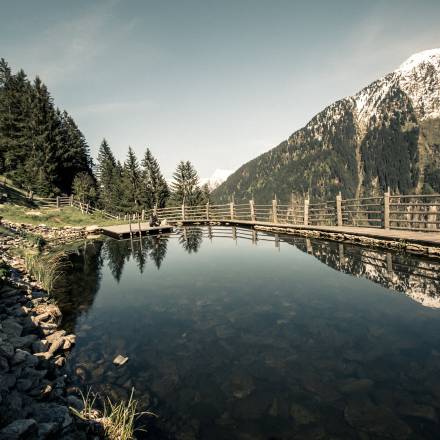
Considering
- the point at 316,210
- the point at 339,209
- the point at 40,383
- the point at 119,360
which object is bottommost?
the point at 119,360

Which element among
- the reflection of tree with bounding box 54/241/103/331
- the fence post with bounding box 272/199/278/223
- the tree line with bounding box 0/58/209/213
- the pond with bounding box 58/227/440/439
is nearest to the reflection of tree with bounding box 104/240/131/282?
the reflection of tree with bounding box 54/241/103/331

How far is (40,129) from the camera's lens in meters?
43.8

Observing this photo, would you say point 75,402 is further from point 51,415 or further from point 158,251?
point 158,251

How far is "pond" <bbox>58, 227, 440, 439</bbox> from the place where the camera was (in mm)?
3555

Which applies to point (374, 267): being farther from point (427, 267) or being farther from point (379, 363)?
point (379, 363)

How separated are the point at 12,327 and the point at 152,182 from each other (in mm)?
51141

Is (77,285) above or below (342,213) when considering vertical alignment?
below

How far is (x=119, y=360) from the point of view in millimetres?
5039

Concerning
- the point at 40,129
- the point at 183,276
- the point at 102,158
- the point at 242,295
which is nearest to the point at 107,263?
the point at 183,276

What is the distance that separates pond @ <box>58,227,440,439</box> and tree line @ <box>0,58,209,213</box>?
3840cm

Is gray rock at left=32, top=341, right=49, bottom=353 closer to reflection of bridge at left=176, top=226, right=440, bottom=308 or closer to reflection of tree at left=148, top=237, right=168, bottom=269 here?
reflection of tree at left=148, top=237, right=168, bottom=269

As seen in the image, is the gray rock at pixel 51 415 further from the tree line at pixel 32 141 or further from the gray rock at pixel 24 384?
the tree line at pixel 32 141

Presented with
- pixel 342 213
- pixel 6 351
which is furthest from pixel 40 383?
pixel 342 213

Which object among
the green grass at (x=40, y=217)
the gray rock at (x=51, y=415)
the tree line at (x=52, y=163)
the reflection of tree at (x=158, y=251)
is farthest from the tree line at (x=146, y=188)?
the gray rock at (x=51, y=415)
